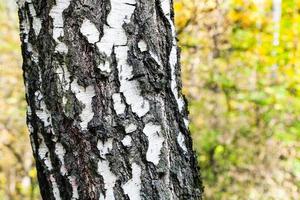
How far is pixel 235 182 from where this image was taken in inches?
195

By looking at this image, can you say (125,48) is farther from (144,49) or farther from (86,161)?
(86,161)

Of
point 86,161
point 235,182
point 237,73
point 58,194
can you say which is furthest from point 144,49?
point 237,73

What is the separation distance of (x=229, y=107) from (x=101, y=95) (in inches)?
171

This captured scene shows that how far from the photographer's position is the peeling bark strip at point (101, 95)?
1.11m

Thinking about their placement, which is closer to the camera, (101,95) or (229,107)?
(101,95)

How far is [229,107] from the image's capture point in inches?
211

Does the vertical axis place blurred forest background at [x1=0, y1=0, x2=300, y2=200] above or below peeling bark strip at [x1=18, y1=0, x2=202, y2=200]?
above

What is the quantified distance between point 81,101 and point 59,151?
0.13 m

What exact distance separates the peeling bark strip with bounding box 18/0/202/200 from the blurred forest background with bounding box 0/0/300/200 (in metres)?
3.70

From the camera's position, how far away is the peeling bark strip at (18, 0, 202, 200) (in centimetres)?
111

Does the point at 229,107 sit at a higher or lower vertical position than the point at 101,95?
higher

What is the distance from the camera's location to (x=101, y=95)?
1.12 meters

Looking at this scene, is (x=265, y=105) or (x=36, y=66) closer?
(x=36, y=66)

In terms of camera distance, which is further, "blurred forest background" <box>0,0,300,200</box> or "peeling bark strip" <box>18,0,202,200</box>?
"blurred forest background" <box>0,0,300,200</box>
